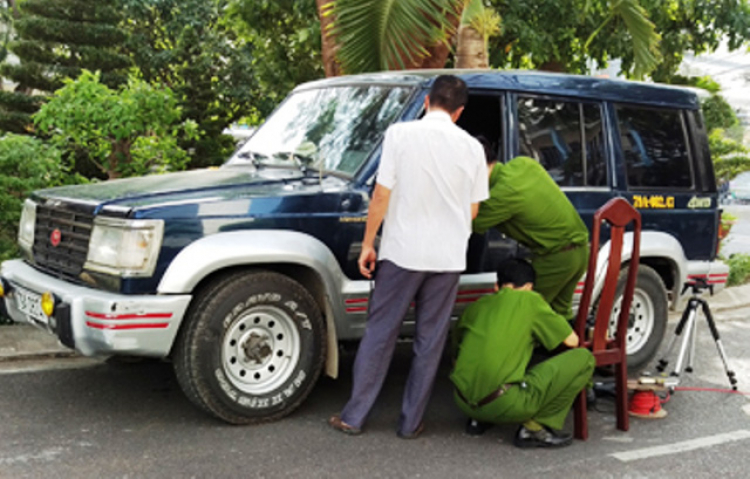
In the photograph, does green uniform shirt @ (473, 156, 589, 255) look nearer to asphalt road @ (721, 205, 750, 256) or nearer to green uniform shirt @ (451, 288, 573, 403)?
green uniform shirt @ (451, 288, 573, 403)

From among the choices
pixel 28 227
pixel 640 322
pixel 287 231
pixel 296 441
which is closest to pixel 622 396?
pixel 640 322

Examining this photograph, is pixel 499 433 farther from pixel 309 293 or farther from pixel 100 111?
pixel 100 111

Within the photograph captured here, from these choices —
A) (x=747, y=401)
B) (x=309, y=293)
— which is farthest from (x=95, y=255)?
(x=747, y=401)

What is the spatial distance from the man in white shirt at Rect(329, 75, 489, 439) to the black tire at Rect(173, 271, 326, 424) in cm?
34

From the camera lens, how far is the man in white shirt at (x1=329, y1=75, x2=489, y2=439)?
466cm

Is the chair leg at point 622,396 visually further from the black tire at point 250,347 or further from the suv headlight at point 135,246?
the suv headlight at point 135,246

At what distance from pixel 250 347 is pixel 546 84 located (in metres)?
2.64

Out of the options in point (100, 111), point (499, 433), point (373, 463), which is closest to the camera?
point (373, 463)

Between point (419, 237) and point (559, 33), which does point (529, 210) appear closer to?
point (419, 237)

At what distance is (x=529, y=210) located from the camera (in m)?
5.13

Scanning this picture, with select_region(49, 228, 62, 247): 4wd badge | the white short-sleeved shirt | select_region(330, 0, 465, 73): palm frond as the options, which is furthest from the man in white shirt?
select_region(330, 0, 465, 73): palm frond

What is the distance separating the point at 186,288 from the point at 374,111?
1.75m

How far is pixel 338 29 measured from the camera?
27.0 feet

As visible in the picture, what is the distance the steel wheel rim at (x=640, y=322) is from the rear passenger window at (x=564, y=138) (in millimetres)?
985
